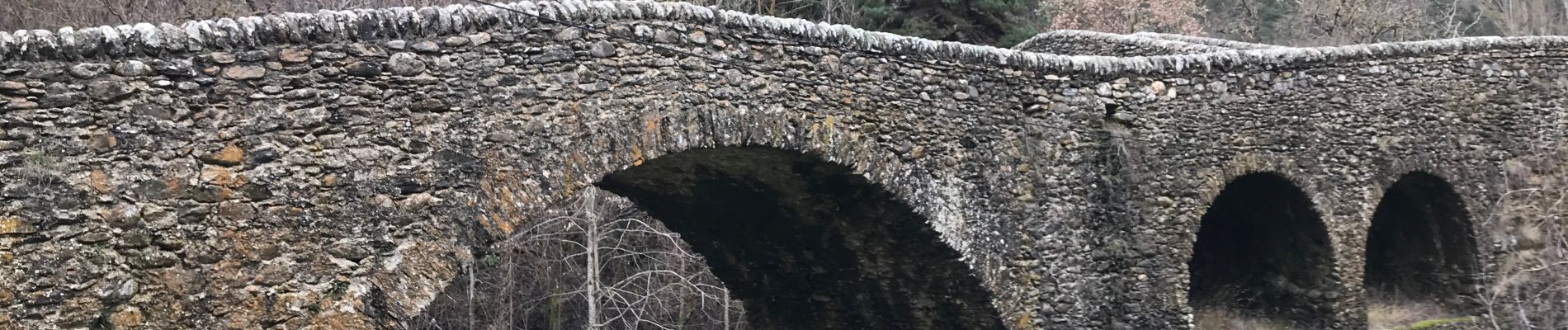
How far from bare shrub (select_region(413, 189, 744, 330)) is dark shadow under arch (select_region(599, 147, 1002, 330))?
184 inches

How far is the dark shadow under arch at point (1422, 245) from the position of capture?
12.0 m

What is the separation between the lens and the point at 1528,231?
1231cm

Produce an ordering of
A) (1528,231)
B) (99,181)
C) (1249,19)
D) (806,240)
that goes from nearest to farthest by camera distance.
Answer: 1. (99,181)
2. (806,240)
3. (1528,231)
4. (1249,19)

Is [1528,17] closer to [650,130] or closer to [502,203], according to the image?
[650,130]

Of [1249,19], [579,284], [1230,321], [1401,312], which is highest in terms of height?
[1249,19]

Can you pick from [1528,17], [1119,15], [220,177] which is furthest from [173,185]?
[1528,17]

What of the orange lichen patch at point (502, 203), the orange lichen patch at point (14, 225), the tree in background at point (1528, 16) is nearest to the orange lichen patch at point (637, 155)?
the orange lichen patch at point (502, 203)

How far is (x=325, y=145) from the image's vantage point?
581 centimetres

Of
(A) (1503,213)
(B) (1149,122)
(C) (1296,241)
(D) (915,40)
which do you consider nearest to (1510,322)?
(A) (1503,213)

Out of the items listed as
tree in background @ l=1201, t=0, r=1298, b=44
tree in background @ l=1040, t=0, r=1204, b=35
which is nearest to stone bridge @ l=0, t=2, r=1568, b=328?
tree in background @ l=1040, t=0, r=1204, b=35

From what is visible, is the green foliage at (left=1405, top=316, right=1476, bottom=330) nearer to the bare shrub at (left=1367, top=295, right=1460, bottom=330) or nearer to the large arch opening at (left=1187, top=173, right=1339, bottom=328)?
the bare shrub at (left=1367, top=295, right=1460, bottom=330)

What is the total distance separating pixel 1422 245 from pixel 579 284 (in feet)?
32.0

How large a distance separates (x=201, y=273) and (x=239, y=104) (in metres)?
0.74

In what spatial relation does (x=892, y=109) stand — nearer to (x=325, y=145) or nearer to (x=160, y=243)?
(x=325, y=145)
